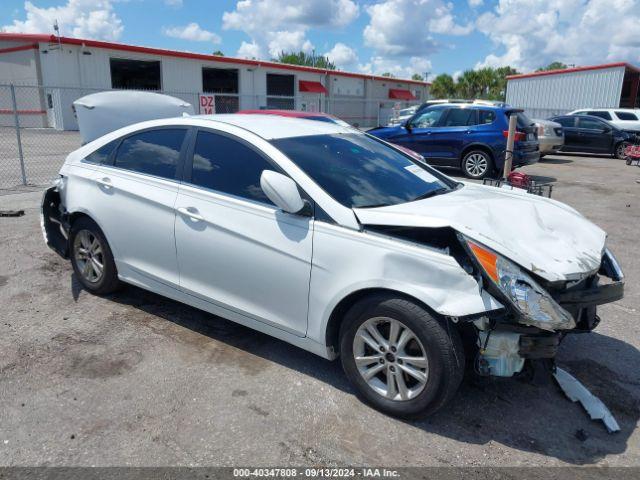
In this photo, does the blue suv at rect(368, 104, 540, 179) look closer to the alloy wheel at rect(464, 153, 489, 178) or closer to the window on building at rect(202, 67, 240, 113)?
the alloy wheel at rect(464, 153, 489, 178)

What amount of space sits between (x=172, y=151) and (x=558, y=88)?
31322 mm

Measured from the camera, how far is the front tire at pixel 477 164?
12062mm

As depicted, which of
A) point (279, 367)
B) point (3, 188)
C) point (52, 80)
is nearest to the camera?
point (279, 367)

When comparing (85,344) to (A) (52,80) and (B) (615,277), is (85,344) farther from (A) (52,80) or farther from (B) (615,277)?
(A) (52,80)

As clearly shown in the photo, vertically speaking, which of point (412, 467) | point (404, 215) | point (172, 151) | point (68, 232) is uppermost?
point (172, 151)

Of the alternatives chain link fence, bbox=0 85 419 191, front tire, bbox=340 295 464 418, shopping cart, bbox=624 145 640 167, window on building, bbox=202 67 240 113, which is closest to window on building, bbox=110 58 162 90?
window on building, bbox=202 67 240 113

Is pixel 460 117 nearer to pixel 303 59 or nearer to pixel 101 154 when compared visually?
pixel 101 154

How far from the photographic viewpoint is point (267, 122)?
4008 mm

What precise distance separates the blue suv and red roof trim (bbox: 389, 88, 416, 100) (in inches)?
1343

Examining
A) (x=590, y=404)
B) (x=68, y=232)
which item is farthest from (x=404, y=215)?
(x=68, y=232)

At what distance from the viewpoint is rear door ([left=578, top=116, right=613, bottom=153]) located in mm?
18266

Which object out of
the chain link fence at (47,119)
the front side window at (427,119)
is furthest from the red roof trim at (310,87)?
the front side window at (427,119)

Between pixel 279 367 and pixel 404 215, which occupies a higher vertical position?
pixel 404 215

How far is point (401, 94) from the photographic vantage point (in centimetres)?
4659
